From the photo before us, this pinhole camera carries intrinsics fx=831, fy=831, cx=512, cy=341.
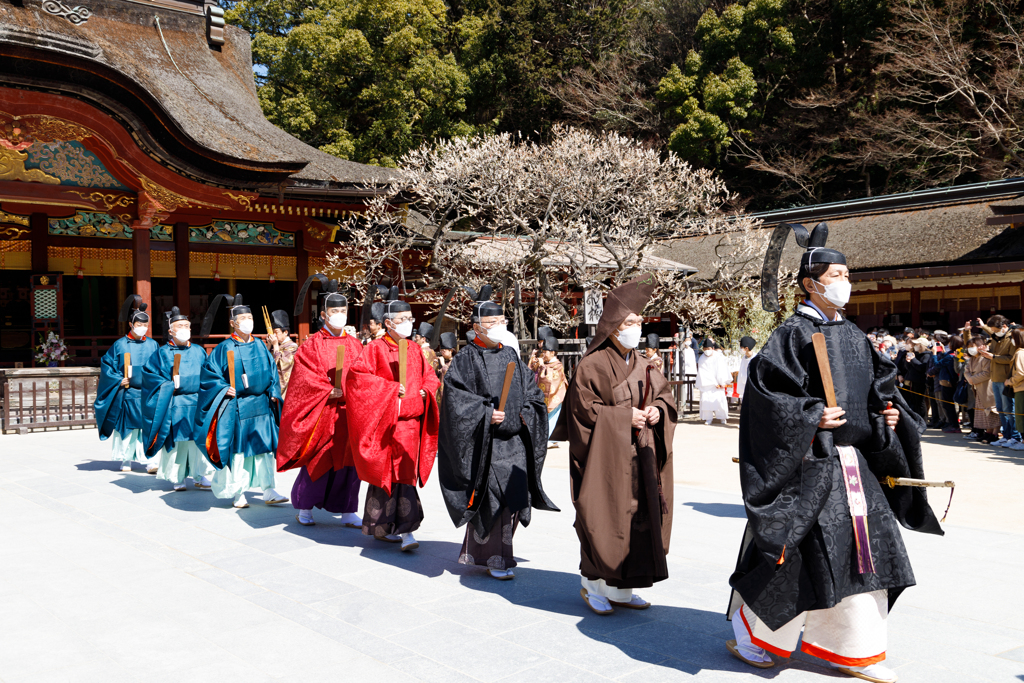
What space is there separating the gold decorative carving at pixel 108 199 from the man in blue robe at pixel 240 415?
855 cm

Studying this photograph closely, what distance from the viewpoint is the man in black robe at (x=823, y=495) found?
124 inches

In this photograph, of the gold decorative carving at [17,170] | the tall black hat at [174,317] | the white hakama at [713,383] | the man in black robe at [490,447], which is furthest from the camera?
the gold decorative carving at [17,170]

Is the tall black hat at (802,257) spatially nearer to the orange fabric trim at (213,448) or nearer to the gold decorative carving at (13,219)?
the orange fabric trim at (213,448)

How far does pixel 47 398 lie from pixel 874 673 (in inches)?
486

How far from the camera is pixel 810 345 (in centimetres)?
336

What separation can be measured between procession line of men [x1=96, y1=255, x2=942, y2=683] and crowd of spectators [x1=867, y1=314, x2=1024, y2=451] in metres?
5.38

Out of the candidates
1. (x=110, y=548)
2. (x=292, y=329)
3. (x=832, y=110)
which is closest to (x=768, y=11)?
(x=832, y=110)

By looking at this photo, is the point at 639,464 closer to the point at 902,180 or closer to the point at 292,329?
the point at 292,329

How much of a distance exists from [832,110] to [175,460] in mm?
22445

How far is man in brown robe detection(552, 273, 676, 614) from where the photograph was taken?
391 centimetres

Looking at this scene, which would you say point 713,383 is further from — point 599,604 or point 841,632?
point 841,632

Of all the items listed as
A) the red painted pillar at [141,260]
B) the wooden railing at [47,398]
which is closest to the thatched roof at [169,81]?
the red painted pillar at [141,260]

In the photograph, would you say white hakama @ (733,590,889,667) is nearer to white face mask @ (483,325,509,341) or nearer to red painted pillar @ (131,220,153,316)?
white face mask @ (483,325,509,341)

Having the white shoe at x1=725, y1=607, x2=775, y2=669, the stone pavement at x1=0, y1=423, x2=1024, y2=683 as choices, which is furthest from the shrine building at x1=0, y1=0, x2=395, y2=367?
the white shoe at x1=725, y1=607, x2=775, y2=669
